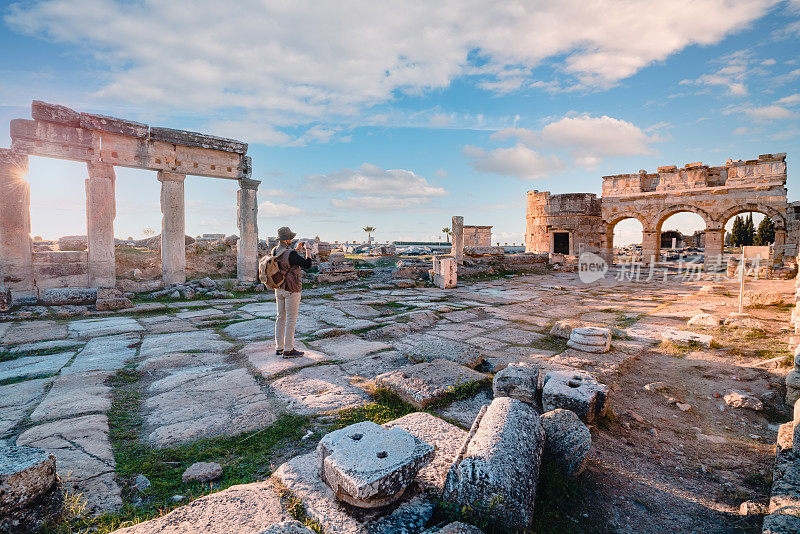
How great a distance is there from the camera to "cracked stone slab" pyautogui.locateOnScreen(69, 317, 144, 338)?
6.48 m

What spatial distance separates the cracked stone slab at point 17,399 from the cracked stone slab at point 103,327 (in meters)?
2.59

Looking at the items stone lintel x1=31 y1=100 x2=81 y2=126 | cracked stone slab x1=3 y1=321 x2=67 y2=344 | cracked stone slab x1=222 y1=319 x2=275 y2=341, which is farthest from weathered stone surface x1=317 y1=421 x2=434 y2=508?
stone lintel x1=31 y1=100 x2=81 y2=126

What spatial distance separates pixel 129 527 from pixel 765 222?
46756 mm

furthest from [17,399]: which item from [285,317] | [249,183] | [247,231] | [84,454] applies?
[249,183]

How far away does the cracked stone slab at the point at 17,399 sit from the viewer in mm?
3175

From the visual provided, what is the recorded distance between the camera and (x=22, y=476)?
1.87m

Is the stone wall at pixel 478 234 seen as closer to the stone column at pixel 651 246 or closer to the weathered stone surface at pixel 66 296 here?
the stone column at pixel 651 246

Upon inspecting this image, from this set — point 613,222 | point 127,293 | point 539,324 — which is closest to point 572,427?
point 539,324

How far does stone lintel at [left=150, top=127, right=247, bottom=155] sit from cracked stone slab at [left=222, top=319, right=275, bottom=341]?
7516 millimetres

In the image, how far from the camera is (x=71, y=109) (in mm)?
9836

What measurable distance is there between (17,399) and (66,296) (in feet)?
23.8

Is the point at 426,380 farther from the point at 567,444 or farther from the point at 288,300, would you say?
the point at 288,300

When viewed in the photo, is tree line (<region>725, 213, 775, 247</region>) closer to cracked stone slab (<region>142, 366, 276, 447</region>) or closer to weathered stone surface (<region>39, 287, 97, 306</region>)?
cracked stone slab (<region>142, 366, 276, 447</region>)

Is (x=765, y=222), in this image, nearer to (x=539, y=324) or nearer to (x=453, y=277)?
(x=453, y=277)
